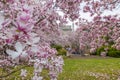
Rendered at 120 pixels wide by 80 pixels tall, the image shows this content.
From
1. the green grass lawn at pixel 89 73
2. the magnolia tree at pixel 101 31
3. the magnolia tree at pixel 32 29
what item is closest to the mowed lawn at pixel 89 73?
the green grass lawn at pixel 89 73

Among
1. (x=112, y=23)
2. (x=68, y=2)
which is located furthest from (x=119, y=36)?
(x=68, y=2)

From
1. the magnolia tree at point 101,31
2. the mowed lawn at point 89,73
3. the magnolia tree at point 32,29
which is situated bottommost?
the mowed lawn at point 89,73

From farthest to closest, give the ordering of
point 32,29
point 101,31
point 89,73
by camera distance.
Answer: point 89,73 → point 101,31 → point 32,29

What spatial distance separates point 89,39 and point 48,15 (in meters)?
3.42

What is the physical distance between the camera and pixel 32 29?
142 cm

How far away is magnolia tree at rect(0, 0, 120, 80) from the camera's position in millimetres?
1332

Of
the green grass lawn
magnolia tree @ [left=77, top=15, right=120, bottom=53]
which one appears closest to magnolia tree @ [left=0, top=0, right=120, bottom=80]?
magnolia tree @ [left=77, top=15, right=120, bottom=53]

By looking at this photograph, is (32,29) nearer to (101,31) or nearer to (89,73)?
(101,31)

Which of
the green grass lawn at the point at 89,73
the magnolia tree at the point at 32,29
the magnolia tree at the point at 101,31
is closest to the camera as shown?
→ the magnolia tree at the point at 32,29

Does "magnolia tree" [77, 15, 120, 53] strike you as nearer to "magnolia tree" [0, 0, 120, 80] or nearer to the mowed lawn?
"magnolia tree" [0, 0, 120, 80]

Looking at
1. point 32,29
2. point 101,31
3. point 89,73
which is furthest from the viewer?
point 89,73

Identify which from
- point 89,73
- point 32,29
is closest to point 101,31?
point 89,73

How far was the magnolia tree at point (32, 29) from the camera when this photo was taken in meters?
1.33

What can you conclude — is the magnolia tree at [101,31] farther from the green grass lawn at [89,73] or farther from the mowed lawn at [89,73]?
the green grass lawn at [89,73]
